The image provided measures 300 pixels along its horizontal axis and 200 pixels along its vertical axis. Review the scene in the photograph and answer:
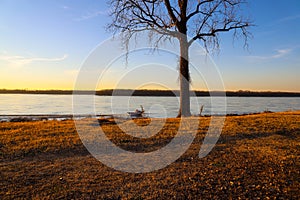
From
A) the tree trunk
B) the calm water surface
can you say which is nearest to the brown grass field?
the tree trunk

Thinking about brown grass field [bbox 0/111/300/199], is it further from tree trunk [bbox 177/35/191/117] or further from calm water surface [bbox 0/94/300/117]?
calm water surface [bbox 0/94/300/117]

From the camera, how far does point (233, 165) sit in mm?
5855

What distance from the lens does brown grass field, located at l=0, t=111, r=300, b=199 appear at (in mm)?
4477

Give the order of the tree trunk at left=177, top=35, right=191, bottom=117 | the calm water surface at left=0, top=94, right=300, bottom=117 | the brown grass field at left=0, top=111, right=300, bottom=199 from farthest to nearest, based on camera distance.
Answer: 1. the calm water surface at left=0, top=94, right=300, bottom=117
2. the tree trunk at left=177, top=35, right=191, bottom=117
3. the brown grass field at left=0, top=111, right=300, bottom=199

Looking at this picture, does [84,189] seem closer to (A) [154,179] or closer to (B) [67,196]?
(B) [67,196]

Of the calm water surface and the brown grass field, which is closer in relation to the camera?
Result: the brown grass field

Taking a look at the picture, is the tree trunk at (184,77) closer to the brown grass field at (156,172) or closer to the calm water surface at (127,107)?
the calm water surface at (127,107)

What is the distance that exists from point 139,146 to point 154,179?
2.83 metres

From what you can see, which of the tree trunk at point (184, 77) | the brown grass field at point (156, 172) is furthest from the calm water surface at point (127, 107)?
the brown grass field at point (156, 172)

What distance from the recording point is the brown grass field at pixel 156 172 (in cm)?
448

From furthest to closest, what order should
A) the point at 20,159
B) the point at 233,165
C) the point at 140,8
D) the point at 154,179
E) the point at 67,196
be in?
the point at 140,8, the point at 20,159, the point at 233,165, the point at 154,179, the point at 67,196

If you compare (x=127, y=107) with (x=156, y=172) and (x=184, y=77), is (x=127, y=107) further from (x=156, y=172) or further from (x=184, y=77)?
(x=156, y=172)

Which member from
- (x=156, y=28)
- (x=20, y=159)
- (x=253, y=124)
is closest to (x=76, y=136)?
(x=20, y=159)

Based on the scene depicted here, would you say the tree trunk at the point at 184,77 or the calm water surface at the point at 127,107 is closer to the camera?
the tree trunk at the point at 184,77
